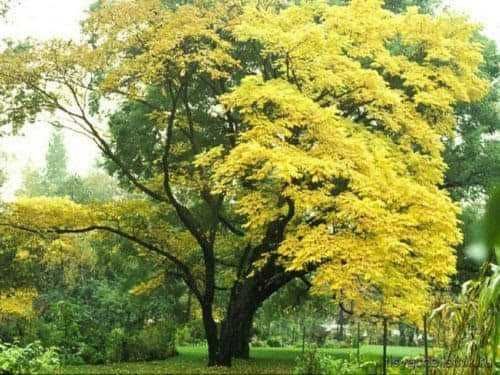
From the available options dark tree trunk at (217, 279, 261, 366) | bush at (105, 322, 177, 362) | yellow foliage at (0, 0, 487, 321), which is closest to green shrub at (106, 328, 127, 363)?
bush at (105, 322, 177, 362)

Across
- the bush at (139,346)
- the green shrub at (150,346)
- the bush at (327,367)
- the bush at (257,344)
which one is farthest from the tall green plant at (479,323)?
the bush at (257,344)

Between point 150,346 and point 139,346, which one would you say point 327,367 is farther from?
point 150,346

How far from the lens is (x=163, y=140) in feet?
61.2

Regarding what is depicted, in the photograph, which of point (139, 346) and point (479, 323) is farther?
point (139, 346)

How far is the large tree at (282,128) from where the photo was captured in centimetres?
1176

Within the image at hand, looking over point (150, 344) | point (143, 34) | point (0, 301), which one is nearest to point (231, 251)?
point (150, 344)

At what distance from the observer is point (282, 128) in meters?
11.9

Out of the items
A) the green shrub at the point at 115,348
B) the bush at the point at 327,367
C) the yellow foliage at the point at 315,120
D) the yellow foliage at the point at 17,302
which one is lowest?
the green shrub at the point at 115,348

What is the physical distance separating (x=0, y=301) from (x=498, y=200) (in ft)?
60.5

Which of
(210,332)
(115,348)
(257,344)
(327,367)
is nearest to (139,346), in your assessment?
(115,348)

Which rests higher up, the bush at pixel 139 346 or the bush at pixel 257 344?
the bush at pixel 139 346

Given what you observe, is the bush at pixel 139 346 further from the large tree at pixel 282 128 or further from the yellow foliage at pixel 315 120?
the yellow foliage at pixel 315 120

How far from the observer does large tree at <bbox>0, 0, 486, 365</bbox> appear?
11758 millimetres

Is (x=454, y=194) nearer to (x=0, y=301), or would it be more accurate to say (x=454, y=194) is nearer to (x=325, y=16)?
(x=325, y=16)
